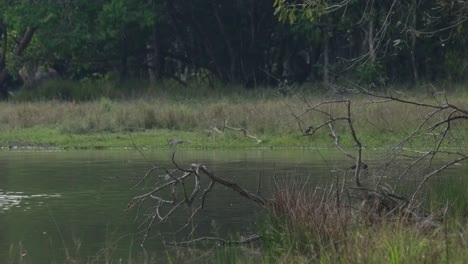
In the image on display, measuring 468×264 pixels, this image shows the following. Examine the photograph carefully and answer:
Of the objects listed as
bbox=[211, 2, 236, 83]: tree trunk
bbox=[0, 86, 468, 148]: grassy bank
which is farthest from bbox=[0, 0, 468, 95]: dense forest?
bbox=[0, 86, 468, 148]: grassy bank

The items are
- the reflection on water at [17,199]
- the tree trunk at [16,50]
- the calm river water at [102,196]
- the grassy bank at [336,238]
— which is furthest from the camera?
the tree trunk at [16,50]

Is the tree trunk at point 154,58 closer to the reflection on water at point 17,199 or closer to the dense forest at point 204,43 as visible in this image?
the dense forest at point 204,43

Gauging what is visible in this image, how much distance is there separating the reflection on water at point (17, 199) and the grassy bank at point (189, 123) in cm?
803

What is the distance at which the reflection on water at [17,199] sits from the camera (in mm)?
14523

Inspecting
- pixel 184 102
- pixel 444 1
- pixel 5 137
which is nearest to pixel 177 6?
pixel 184 102

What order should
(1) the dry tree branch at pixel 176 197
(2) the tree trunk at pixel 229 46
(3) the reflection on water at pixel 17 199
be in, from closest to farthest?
(1) the dry tree branch at pixel 176 197, (3) the reflection on water at pixel 17 199, (2) the tree trunk at pixel 229 46

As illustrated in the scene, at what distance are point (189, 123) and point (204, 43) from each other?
1467 centimetres

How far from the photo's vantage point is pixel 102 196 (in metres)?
15.7

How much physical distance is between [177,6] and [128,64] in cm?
314

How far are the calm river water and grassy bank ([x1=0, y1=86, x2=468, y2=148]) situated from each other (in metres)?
1.39

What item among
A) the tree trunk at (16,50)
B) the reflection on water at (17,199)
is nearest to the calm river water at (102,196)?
the reflection on water at (17,199)

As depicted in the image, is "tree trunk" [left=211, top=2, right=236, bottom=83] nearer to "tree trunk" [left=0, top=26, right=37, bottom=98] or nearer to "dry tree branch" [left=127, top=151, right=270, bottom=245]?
"tree trunk" [left=0, top=26, right=37, bottom=98]

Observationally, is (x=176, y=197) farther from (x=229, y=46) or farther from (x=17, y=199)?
(x=229, y=46)

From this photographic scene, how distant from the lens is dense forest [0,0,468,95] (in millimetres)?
38531
